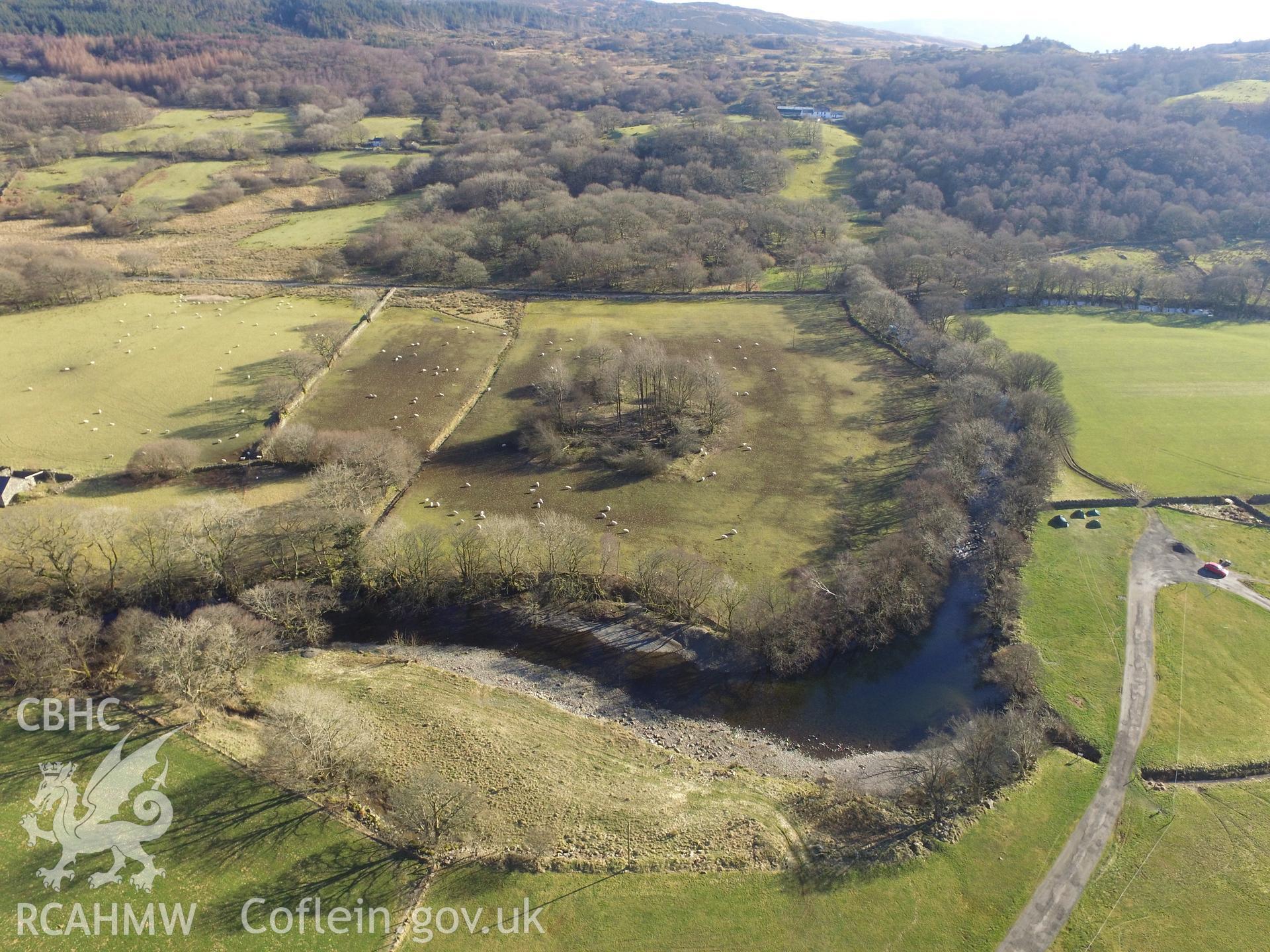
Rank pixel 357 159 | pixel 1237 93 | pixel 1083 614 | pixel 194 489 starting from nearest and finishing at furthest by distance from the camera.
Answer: pixel 1083 614 → pixel 194 489 → pixel 357 159 → pixel 1237 93

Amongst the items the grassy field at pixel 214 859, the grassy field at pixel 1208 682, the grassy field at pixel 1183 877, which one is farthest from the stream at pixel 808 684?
the grassy field at pixel 214 859

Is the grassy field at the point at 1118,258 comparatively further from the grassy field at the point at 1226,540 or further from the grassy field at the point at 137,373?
the grassy field at the point at 137,373

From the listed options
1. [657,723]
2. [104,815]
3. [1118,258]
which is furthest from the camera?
[1118,258]

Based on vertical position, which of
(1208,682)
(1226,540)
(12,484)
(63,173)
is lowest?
(1208,682)

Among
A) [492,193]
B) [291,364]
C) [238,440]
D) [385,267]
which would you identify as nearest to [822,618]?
[238,440]

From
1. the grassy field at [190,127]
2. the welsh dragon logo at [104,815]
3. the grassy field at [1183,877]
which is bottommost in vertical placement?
the grassy field at [1183,877]

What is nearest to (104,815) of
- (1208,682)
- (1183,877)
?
(1183,877)

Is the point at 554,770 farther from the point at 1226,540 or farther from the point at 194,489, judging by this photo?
the point at 1226,540

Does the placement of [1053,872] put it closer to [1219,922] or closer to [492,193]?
[1219,922]

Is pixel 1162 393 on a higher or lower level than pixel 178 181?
lower
